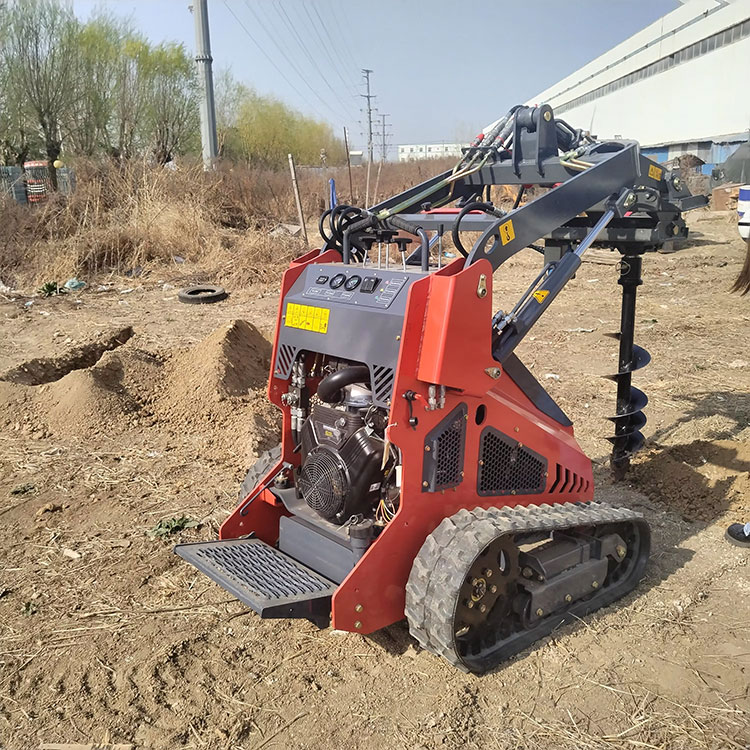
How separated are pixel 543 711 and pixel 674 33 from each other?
43563 millimetres

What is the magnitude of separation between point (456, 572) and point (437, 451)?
1.67ft

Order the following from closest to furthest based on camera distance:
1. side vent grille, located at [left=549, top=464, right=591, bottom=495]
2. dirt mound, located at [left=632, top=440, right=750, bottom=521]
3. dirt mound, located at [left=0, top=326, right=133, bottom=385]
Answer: side vent grille, located at [left=549, top=464, right=591, bottom=495], dirt mound, located at [left=632, top=440, right=750, bottom=521], dirt mound, located at [left=0, top=326, right=133, bottom=385]

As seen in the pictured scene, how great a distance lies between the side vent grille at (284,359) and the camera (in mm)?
3609

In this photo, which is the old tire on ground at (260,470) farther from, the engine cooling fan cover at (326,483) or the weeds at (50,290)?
the weeds at (50,290)

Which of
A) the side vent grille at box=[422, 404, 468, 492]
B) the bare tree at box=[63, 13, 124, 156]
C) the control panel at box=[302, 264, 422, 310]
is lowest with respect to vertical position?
the side vent grille at box=[422, 404, 468, 492]

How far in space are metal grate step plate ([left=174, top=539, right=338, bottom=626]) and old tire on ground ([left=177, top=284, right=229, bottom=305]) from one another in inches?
333

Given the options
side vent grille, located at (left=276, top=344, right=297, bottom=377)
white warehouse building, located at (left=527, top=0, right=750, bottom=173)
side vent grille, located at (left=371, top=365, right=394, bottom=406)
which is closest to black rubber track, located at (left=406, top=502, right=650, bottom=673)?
side vent grille, located at (left=371, top=365, right=394, bottom=406)

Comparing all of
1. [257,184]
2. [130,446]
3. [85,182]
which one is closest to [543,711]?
[130,446]

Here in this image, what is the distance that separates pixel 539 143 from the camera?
4.00m

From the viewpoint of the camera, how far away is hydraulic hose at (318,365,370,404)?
3.31 meters

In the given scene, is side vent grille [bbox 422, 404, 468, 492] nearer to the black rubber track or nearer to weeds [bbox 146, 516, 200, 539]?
the black rubber track

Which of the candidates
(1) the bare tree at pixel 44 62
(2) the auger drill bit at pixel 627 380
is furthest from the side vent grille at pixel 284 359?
(1) the bare tree at pixel 44 62

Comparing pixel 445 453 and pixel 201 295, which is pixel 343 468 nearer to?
pixel 445 453

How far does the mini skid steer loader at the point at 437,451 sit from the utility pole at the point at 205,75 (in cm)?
1885
